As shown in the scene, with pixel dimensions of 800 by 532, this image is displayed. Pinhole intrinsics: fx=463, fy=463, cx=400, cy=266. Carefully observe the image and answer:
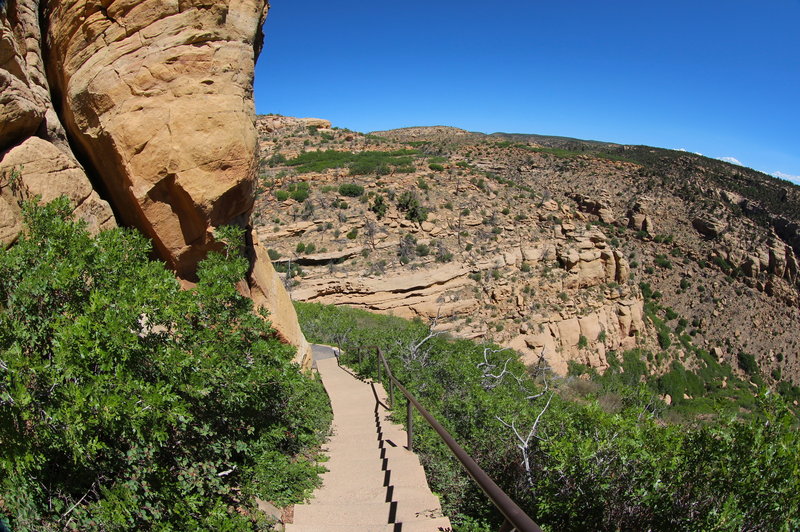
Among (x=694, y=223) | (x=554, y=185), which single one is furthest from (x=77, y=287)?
(x=694, y=223)

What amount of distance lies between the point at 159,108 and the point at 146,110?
15cm

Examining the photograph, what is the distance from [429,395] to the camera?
9094 millimetres

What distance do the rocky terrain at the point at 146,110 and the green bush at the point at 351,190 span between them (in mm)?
20224

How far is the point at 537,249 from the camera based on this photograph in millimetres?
26125

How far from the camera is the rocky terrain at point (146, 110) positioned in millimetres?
5715

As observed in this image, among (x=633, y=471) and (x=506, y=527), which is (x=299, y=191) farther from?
(x=506, y=527)

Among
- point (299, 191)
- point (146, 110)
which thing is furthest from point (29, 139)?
point (299, 191)

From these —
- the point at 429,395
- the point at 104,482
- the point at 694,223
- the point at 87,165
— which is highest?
the point at 694,223

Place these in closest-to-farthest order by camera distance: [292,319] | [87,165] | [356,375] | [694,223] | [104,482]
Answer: [104,482] → [87,165] → [292,319] → [356,375] → [694,223]

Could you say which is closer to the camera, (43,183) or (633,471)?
Result: (633,471)

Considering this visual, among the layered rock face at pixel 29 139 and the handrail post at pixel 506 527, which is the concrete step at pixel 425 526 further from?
the layered rock face at pixel 29 139

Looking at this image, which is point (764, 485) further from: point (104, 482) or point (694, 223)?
point (694, 223)

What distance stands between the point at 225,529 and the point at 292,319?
5731 mm

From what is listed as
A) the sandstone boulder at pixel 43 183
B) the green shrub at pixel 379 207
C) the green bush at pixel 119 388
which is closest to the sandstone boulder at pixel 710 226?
the green shrub at pixel 379 207
